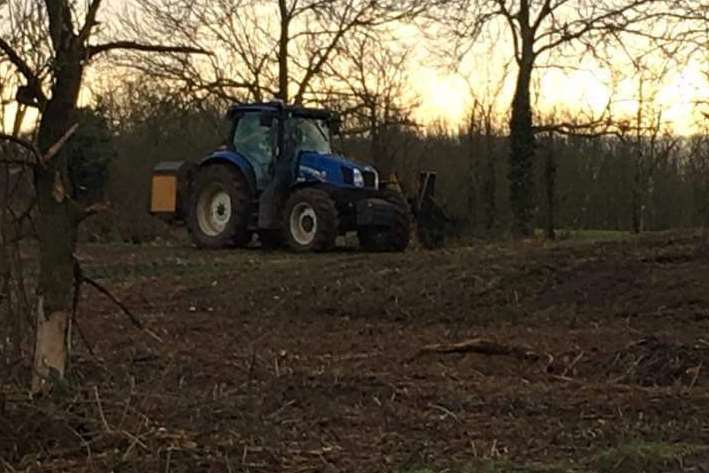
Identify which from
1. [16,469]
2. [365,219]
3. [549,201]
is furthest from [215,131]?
[16,469]

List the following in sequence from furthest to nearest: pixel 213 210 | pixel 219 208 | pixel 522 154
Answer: pixel 522 154 → pixel 213 210 → pixel 219 208

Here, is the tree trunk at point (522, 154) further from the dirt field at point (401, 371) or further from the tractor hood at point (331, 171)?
the dirt field at point (401, 371)

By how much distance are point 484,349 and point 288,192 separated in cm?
1230

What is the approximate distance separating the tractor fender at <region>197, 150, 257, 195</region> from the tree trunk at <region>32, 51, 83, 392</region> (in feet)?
47.1

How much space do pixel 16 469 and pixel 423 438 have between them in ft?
6.76

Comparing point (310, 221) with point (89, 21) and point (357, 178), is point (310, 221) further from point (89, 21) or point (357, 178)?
point (89, 21)

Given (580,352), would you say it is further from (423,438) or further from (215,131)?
(215,131)

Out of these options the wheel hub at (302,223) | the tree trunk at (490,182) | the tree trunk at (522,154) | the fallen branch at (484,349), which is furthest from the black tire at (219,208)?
the fallen branch at (484,349)

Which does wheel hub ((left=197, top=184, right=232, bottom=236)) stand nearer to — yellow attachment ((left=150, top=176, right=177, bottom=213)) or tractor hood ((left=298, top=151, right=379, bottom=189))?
yellow attachment ((left=150, top=176, right=177, bottom=213))

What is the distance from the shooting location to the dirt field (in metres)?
6.02

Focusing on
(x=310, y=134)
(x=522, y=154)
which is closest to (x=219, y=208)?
(x=310, y=134)

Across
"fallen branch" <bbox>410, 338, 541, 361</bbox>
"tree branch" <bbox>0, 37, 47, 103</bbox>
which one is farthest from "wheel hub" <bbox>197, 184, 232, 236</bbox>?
"tree branch" <bbox>0, 37, 47, 103</bbox>

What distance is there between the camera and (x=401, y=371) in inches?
334

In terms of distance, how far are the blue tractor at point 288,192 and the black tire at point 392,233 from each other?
0.7 inches
